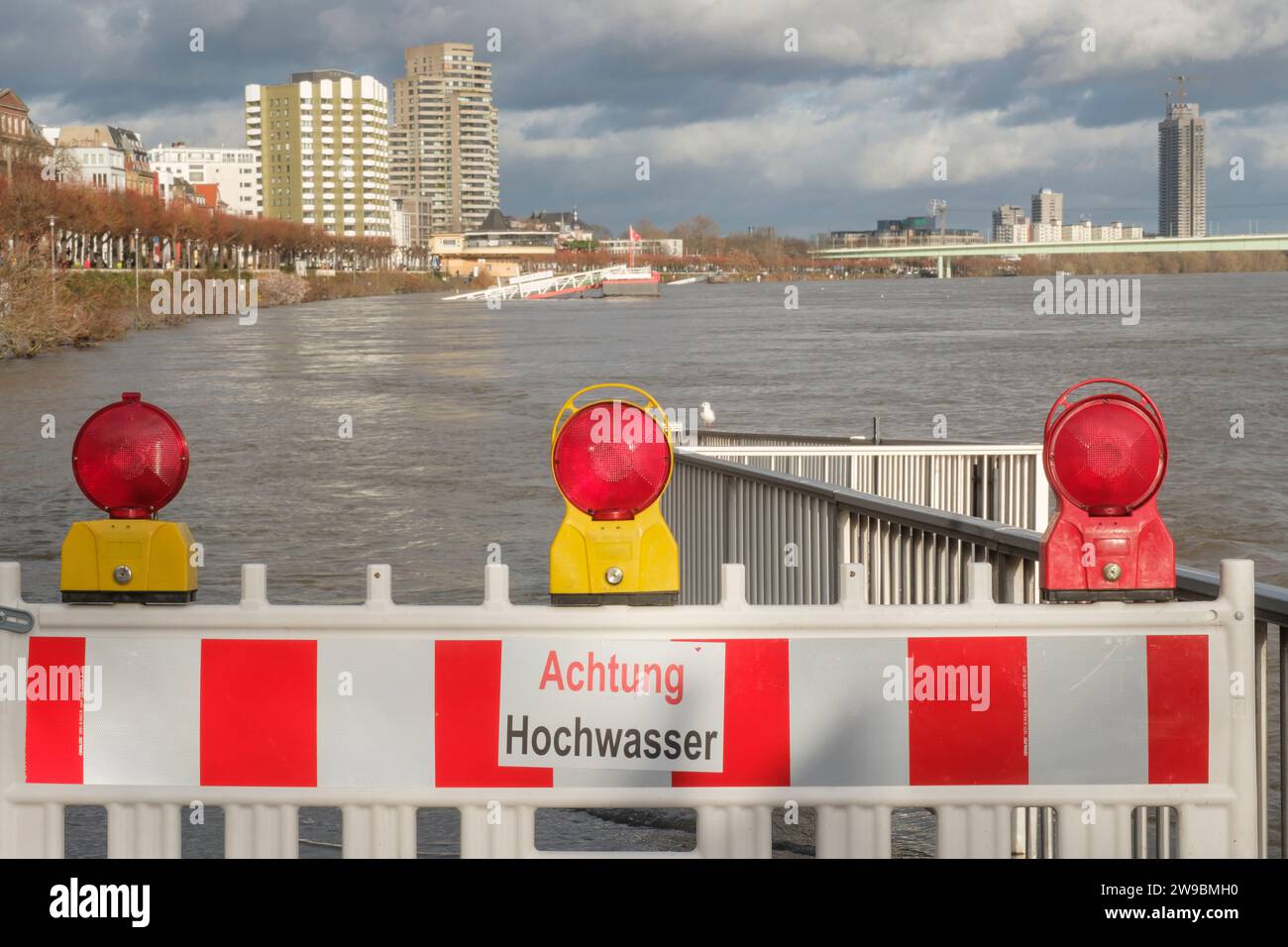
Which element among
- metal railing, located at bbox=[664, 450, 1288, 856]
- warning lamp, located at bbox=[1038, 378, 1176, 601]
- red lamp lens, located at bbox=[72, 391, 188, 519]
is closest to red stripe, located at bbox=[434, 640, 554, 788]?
red lamp lens, located at bbox=[72, 391, 188, 519]

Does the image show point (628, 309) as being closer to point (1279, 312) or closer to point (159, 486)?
point (1279, 312)

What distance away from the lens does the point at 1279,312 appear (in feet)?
320

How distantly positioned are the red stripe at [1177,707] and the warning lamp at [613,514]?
989mm

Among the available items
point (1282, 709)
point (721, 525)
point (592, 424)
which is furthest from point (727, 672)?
point (721, 525)

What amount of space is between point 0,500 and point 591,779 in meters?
19.1

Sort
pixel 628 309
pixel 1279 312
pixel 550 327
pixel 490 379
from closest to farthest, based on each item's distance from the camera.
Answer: pixel 490 379 < pixel 550 327 < pixel 1279 312 < pixel 628 309

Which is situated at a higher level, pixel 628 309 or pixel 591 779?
pixel 628 309

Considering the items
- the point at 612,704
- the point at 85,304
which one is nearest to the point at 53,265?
the point at 85,304

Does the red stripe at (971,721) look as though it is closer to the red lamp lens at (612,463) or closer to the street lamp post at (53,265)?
the red lamp lens at (612,463)

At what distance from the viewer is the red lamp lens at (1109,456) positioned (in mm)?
3465

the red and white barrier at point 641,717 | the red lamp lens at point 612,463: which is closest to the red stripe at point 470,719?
the red and white barrier at point 641,717

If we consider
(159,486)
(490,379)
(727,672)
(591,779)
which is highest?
(490,379)

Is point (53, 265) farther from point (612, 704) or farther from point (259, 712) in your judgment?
point (612, 704)
